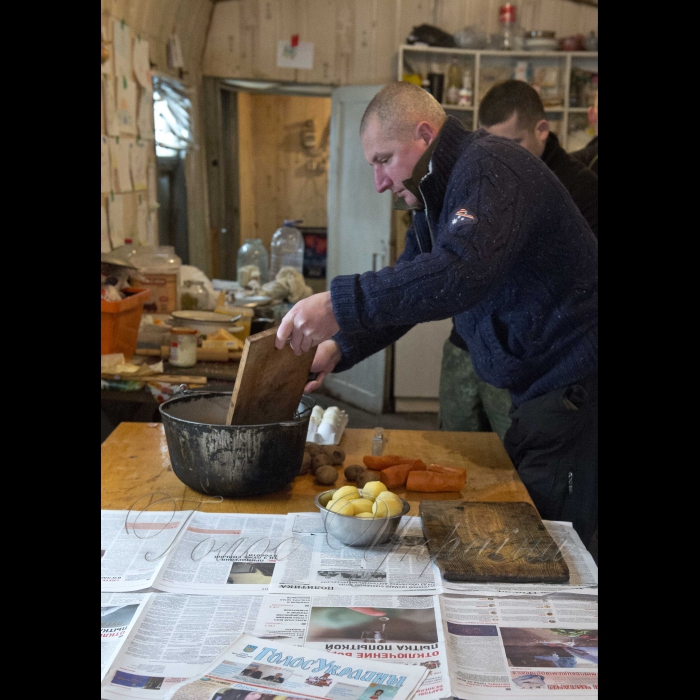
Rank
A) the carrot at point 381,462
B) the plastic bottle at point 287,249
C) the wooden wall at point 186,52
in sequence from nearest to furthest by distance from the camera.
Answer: the carrot at point 381,462, the wooden wall at point 186,52, the plastic bottle at point 287,249

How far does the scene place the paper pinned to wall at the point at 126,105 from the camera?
11.4 ft

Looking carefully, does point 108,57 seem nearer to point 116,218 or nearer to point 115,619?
point 116,218

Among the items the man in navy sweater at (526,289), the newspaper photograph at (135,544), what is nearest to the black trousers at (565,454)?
the man in navy sweater at (526,289)

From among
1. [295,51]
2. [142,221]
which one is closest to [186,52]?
[295,51]

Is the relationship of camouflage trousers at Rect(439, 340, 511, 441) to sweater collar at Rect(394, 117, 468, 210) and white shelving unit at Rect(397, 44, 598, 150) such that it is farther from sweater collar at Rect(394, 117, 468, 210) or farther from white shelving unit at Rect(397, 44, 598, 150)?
white shelving unit at Rect(397, 44, 598, 150)

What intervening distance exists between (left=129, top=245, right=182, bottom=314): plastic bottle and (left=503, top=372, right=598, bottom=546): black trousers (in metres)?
1.89

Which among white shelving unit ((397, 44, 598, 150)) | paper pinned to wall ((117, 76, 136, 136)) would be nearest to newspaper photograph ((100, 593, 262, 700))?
paper pinned to wall ((117, 76, 136, 136))

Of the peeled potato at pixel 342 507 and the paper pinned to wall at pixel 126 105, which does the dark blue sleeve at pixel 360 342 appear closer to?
the peeled potato at pixel 342 507

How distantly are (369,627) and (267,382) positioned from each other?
606mm

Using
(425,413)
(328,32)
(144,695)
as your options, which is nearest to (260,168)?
(328,32)

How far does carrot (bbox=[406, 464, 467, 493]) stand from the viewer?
1.59 m

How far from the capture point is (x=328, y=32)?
5.29m

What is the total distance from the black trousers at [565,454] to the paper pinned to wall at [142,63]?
2.86 meters
